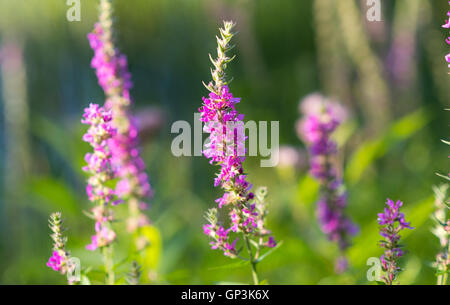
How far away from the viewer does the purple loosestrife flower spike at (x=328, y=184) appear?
79.2 inches

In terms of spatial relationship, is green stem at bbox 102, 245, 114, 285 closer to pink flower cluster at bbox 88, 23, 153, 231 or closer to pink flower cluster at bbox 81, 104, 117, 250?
pink flower cluster at bbox 81, 104, 117, 250

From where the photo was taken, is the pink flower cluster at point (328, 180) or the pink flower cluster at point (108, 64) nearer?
the pink flower cluster at point (108, 64)

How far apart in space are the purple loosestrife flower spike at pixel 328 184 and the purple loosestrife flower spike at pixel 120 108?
2.31 feet

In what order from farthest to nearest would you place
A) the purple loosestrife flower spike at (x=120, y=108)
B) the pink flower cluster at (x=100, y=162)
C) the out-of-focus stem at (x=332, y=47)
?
the out-of-focus stem at (x=332, y=47) < the purple loosestrife flower spike at (x=120, y=108) < the pink flower cluster at (x=100, y=162)

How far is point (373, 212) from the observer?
286 centimetres

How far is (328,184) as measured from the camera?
6.79 feet

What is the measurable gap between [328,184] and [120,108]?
0.89 metres

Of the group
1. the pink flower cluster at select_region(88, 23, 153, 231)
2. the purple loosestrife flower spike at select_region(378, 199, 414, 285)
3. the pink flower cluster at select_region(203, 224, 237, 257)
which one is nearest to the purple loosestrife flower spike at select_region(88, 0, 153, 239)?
the pink flower cluster at select_region(88, 23, 153, 231)

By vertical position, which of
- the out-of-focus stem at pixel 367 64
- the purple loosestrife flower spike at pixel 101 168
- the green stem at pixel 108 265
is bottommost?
the green stem at pixel 108 265

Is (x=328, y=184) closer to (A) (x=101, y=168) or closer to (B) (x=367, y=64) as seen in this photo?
(A) (x=101, y=168)

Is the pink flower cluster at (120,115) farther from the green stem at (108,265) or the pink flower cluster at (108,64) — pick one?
the green stem at (108,265)

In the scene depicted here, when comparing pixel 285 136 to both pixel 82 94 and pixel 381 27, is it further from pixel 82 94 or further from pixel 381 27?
pixel 82 94

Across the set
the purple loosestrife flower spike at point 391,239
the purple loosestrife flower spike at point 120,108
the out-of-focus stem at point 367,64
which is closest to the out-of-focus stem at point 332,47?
the out-of-focus stem at point 367,64
